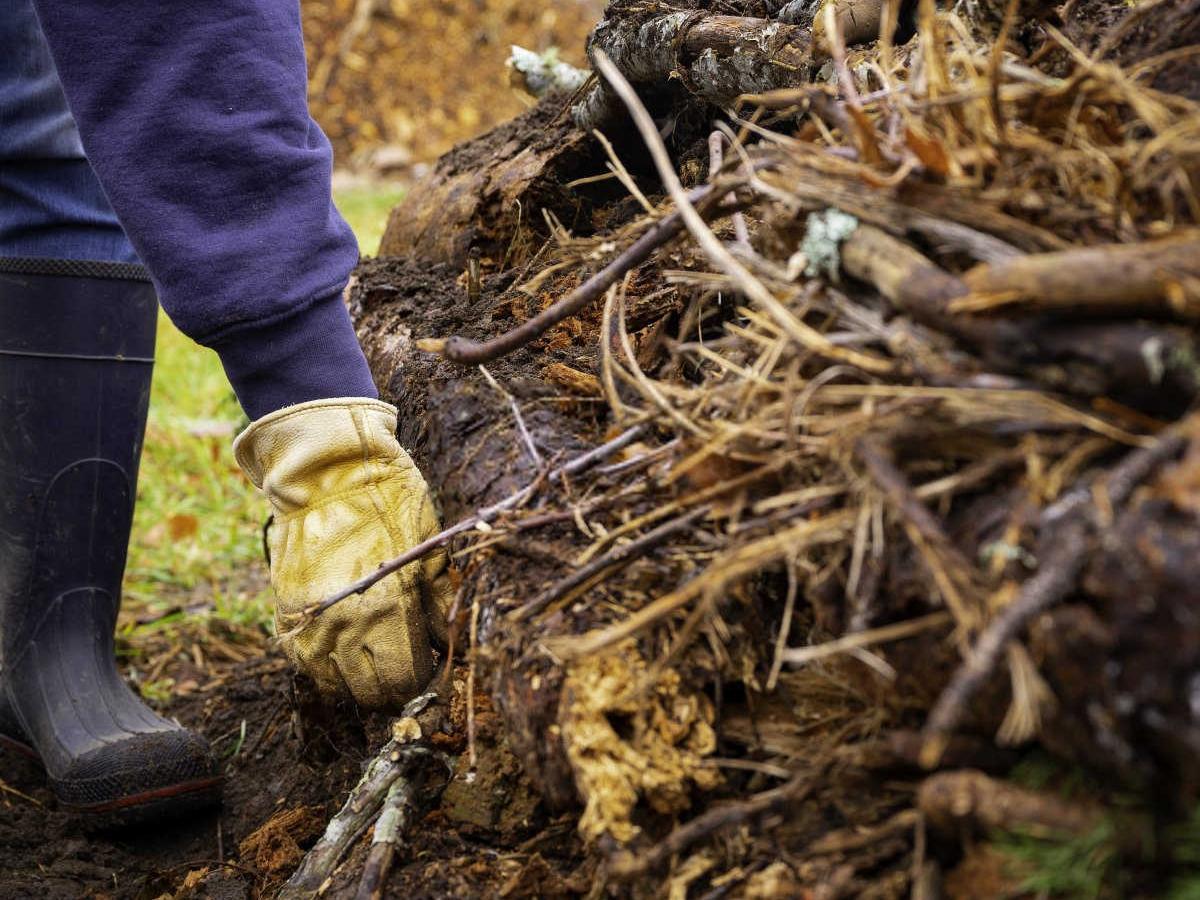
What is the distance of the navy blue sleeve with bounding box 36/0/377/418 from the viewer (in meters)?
1.49

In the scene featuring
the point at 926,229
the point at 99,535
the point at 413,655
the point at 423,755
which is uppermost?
the point at 926,229

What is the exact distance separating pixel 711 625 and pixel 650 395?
27 cm

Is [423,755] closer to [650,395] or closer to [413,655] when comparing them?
[413,655]

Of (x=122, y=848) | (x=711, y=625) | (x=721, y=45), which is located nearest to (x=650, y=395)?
(x=711, y=625)

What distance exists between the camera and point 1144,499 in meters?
0.75

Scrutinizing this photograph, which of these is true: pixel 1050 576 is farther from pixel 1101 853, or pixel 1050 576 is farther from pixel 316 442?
pixel 316 442

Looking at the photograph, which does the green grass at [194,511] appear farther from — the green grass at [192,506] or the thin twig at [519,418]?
the thin twig at [519,418]

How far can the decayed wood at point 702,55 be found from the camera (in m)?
1.78

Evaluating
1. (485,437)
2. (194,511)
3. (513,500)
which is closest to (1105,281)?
(513,500)

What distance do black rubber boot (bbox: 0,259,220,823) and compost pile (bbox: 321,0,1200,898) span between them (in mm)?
1206

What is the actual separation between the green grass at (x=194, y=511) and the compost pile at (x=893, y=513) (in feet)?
5.04

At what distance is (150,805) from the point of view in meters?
1.91

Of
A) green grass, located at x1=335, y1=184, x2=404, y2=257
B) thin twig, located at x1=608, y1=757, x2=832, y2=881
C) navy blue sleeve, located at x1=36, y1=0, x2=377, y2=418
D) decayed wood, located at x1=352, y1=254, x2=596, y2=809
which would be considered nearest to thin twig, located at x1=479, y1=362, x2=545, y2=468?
decayed wood, located at x1=352, y1=254, x2=596, y2=809

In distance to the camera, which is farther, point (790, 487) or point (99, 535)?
point (99, 535)
